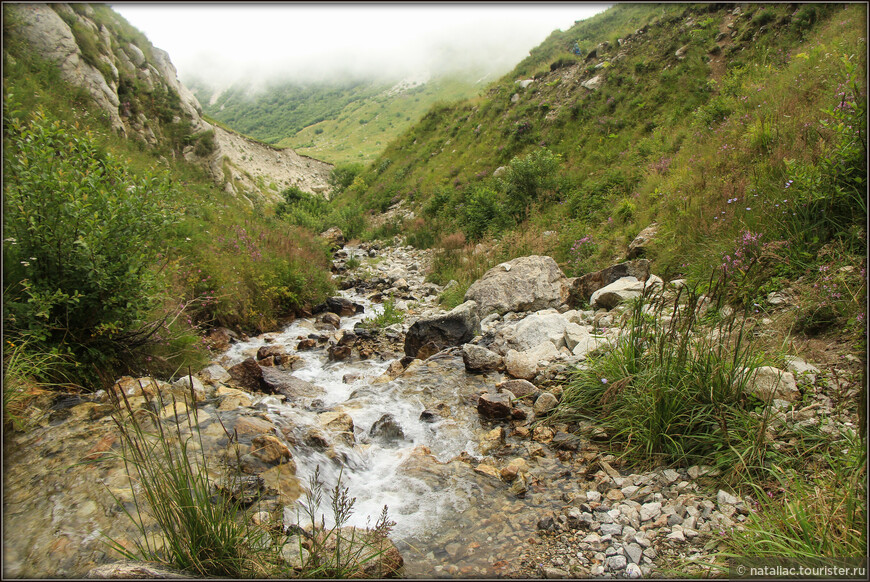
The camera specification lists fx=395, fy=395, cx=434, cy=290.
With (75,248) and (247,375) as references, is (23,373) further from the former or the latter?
(247,375)

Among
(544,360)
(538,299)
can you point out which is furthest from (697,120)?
(544,360)

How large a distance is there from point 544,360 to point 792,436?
9.35 feet

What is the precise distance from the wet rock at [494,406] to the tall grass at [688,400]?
1.13m

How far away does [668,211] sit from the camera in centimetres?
777

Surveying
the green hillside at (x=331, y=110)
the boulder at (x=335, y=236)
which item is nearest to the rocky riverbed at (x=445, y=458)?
the boulder at (x=335, y=236)

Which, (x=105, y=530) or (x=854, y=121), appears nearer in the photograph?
(x=105, y=530)

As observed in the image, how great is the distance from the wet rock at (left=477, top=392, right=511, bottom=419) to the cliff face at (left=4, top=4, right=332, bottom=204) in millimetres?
13136

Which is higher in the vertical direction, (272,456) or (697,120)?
(697,120)

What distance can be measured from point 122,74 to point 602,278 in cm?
2041

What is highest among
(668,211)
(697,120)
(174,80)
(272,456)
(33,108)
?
(174,80)

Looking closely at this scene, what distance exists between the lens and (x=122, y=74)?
16391 mm

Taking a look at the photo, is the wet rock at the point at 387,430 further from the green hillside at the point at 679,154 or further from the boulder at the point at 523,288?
the boulder at the point at 523,288

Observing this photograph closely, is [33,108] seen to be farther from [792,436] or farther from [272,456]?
[792,436]

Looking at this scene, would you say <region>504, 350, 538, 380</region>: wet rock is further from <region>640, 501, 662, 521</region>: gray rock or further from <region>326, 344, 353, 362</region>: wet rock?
<region>326, 344, 353, 362</region>: wet rock
